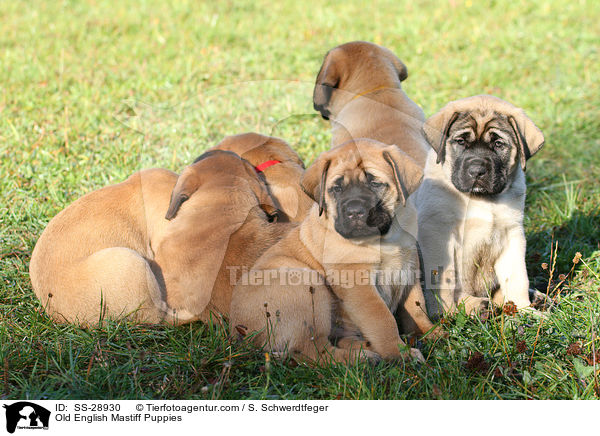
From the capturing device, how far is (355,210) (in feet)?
13.1

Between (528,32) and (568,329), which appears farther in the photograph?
(528,32)

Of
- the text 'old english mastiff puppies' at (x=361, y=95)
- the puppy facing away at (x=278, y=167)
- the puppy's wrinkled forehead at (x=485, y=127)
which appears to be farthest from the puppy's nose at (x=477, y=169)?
the text 'old english mastiff puppies' at (x=361, y=95)

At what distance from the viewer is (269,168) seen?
5340 millimetres

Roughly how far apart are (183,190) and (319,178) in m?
1.09

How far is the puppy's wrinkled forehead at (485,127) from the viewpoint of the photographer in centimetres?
445

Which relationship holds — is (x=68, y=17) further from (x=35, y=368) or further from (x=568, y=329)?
(x=568, y=329)

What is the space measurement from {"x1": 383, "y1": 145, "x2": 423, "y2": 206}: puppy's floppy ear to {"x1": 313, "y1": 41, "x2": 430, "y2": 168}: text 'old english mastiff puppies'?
1769 mm

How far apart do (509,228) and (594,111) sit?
528 cm

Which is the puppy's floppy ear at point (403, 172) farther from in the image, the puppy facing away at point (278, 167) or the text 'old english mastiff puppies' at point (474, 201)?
the puppy facing away at point (278, 167)

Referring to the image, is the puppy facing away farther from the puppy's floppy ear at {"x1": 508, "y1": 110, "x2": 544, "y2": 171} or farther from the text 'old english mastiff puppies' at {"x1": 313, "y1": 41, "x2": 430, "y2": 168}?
the puppy's floppy ear at {"x1": 508, "y1": 110, "x2": 544, "y2": 171}

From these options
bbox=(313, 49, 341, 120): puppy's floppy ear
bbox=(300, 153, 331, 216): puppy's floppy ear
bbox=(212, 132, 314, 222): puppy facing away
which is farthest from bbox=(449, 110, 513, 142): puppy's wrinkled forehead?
bbox=(313, 49, 341, 120): puppy's floppy ear

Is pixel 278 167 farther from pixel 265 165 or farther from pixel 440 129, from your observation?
pixel 440 129

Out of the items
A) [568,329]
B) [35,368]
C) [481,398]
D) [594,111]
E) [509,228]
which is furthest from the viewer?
[594,111]

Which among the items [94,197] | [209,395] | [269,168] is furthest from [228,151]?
[209,395]
